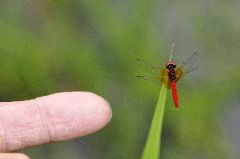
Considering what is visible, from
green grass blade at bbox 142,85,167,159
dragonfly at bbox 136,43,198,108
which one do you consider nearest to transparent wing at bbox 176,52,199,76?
dragonfly at bbox 136,43,198,108

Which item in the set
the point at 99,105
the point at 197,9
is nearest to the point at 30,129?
the point at 99,105

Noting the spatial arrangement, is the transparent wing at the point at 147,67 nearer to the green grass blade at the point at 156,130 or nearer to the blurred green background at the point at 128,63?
the blurred green background at the point at 128,63

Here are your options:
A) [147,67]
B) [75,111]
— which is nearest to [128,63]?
[147,67]

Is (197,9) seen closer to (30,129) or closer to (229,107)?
(229,107)

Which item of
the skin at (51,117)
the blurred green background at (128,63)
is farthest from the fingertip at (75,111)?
the blurred green background at (128,63)

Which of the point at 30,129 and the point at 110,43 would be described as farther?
the point at 110,43

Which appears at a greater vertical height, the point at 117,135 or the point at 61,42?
the point at 61,42

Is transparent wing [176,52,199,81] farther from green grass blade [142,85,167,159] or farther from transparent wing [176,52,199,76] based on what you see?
green grass blade [142,85,167,159]
